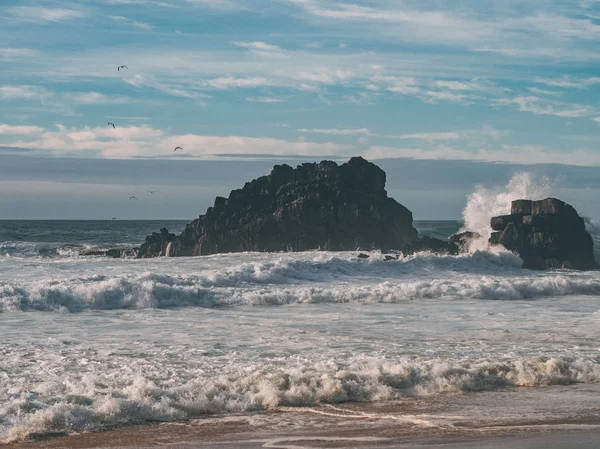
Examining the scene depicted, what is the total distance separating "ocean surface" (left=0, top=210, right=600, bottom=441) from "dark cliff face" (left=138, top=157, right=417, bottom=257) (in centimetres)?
1324

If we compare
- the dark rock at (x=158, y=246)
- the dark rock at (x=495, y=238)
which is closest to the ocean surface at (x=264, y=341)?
the dark rock at (x=495, y=238)

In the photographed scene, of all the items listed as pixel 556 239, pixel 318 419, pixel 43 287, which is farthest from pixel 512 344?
pixel 556 239

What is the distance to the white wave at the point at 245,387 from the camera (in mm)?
10453

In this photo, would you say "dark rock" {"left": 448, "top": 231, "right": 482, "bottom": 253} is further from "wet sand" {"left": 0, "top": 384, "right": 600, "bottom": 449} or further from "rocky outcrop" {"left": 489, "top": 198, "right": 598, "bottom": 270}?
"wet sand" {"left": 0, "top": 384, "right": 600, "bottom": 449}

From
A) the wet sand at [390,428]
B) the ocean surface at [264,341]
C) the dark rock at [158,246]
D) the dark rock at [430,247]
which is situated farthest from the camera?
the dark rock at [158,246]

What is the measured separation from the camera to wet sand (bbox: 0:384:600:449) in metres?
9.46

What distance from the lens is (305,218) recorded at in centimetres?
4662

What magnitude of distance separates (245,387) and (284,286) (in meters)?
16.5

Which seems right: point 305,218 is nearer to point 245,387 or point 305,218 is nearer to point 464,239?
point 464,239

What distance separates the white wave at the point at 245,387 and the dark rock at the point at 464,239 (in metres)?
27.2

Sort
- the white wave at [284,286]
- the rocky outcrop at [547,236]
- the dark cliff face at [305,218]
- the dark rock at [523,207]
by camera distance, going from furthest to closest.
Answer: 1. the dark cliff face at [305,218]
2. the dark rock at [523,207]
3. the rocky outcrop at [547,236]
4. the white wave at [284,286]

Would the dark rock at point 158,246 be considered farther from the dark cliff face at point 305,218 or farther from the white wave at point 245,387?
the white wave at point 245,387

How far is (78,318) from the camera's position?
20.3 metres

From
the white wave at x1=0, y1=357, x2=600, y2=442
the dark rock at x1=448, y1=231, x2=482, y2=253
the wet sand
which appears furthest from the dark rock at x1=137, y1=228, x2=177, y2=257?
the wet sand
